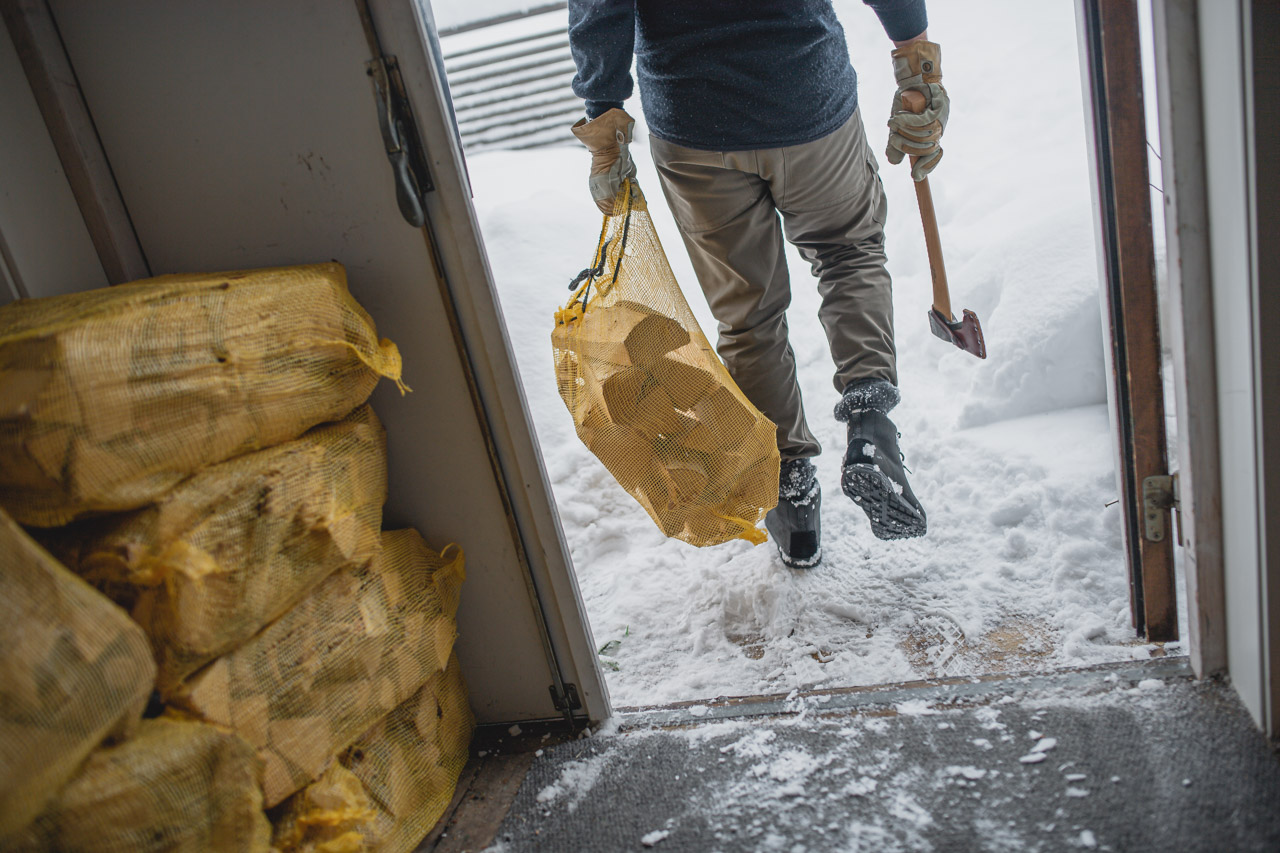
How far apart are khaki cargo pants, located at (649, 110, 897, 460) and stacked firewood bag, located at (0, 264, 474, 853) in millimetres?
840

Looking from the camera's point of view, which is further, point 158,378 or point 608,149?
point 608,149

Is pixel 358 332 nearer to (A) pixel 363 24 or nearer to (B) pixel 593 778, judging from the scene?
(A) pixel 363 24

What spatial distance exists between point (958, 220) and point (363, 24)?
280cm

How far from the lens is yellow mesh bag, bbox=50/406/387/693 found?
38.9 inches

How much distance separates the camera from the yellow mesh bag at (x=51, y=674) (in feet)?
2.64

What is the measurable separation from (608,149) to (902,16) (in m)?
0.71

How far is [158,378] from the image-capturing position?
39.3 inches

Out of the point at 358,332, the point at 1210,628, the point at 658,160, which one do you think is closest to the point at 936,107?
the point at 658,160

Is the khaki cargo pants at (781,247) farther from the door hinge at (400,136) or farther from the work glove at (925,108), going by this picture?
the door hinge at (400,136)

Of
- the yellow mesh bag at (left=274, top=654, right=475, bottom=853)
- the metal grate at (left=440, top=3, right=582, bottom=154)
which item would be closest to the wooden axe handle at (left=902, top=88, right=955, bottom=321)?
the yellow mesh bag at (left=274, top=654, right=475, bottom=853)

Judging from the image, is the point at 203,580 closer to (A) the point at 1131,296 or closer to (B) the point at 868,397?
(B) the point at 868,397

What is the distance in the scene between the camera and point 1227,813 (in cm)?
109

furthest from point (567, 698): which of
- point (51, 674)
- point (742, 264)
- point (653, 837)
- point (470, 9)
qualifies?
A: point (470, 9)

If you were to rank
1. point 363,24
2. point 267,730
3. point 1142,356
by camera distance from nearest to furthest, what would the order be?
point 267,730 → point 363,24 → point 1142,356
